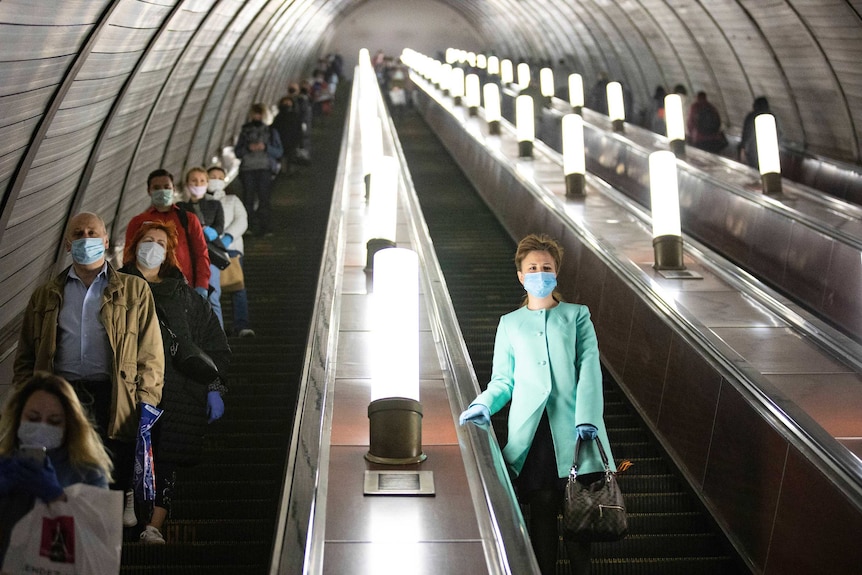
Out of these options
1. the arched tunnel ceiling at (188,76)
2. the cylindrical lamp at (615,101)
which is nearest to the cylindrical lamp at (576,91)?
the arched tunnel ceiling at (188,76)

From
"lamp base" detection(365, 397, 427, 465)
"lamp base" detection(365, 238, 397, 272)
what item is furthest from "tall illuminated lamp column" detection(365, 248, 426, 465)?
"lamp base" detection(365, 238, 397, 272)

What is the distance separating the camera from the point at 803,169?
623 inches

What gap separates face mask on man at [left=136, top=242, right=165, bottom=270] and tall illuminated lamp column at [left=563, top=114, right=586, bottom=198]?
25.2 feet

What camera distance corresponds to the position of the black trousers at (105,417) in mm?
4633

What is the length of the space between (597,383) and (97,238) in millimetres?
2264

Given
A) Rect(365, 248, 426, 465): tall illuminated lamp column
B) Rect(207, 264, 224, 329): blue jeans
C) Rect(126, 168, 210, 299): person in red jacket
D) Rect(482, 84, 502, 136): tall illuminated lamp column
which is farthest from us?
Rect(482, 84, 502, 136): tall illuminated lamp column

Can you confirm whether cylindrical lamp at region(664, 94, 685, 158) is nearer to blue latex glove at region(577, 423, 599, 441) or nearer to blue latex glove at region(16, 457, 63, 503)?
blue latex glove at region(577, 423, 599, 441)

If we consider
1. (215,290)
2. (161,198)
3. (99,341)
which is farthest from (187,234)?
(99,341)

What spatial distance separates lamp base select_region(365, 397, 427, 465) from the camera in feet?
15.5

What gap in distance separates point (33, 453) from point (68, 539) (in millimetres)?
268

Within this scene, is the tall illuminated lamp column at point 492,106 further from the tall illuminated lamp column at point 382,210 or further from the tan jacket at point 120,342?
the tan jacket at point 120,342

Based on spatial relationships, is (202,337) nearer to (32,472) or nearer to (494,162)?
(32,472)

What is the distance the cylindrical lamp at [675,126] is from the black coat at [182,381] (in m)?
11.4

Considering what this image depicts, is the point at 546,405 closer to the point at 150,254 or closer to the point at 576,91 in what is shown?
the point at 150,254
